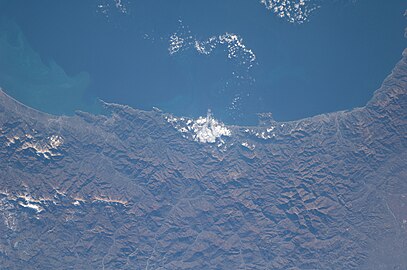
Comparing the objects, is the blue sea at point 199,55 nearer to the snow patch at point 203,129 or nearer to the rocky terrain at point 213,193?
the snow patch at point 203,129

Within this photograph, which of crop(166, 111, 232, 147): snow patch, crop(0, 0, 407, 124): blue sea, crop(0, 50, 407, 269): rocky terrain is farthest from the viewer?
crop(166, 111, 232, 147): snow patch

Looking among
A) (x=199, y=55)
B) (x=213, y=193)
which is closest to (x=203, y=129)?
(x=213, y=193)

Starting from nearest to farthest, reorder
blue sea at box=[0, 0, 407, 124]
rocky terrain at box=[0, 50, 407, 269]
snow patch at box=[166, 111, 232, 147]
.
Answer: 1. blue sea at box=[0, 0, 407, 124]
2. rocky terrain at box=[0, 50, 407, 269]
3. snow patch at box=[166, 111, 232, 147]

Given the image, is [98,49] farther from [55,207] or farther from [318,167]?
[318,167]

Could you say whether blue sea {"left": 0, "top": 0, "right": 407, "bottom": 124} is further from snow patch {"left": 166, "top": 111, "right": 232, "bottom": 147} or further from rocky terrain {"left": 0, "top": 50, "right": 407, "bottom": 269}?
rocky terrain {"left": 0, "top": 50, "right": 407, "bottom": 269}

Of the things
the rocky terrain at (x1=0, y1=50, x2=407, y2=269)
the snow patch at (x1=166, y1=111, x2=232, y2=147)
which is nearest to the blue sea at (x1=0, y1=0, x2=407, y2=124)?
the snow patch at (x1=166, y1=111, x2=232, y2=147)
